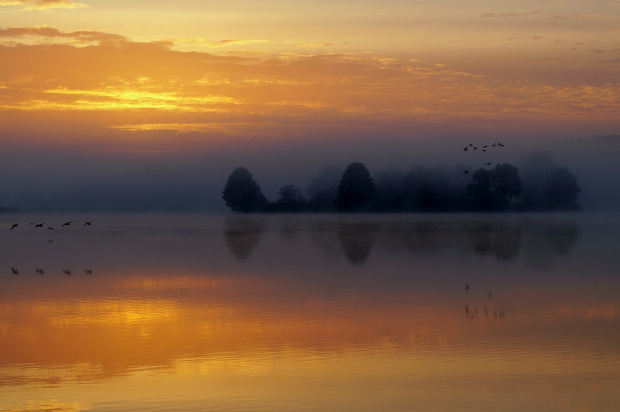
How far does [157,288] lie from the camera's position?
26.5m

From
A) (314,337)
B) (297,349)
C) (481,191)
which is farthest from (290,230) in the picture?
(481,191)

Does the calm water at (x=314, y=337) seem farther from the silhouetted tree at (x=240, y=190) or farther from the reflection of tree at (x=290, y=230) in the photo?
the silhouetted tree at (x=240, y=190)

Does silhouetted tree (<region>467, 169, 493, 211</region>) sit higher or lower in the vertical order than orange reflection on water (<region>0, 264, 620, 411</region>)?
higher

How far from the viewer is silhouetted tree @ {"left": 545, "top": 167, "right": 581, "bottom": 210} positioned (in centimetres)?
13588

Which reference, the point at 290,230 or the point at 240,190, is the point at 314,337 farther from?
the point at 240,190

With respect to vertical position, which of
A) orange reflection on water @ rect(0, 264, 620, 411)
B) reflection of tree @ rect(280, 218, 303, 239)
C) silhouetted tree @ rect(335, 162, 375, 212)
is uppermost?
silhouetted tree @ rect(335, 162, 375, 212)

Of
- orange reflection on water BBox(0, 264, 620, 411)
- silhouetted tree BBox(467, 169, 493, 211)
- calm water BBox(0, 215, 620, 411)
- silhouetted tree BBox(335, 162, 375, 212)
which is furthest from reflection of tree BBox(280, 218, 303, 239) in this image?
silhouetted tree BBox(467, 169, 493, 211)

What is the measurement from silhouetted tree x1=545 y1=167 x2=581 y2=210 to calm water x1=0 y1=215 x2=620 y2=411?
4155 inches

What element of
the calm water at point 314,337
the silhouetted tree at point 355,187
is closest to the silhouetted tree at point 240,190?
the silhouetted tree at point 355,187

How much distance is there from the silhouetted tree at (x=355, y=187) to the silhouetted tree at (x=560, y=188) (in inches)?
1124

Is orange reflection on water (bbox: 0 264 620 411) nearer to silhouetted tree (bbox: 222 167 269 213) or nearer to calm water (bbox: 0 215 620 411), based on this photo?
calm water (bbox: 0 215 620 411)

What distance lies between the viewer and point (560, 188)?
447 feet

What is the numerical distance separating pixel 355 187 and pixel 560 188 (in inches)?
1342

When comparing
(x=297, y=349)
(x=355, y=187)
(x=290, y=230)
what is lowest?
(x=297, y=349)
